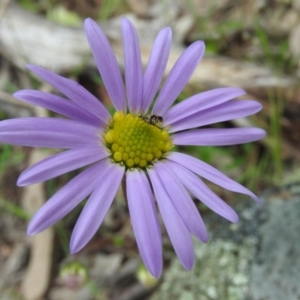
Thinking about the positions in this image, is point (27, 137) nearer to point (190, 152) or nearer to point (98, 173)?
point (98, 173)

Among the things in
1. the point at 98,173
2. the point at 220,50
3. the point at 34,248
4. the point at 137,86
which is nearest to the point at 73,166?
the point at 98,173

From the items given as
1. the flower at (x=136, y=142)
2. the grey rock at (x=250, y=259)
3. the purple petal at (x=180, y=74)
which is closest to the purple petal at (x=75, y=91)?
the flower at (x=136, y=142)

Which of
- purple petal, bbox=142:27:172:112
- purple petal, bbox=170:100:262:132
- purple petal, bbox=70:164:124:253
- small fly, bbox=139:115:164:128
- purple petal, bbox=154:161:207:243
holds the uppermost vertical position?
purple petal, bbox=142:27:172:112

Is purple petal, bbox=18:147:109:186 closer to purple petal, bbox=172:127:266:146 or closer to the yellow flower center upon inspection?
the yellow flower center

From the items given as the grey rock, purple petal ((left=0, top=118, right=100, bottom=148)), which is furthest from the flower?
the grey rock

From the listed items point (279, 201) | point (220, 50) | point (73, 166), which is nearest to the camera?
point (73, 166)

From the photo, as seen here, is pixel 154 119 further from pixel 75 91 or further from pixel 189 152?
pixel 189 152

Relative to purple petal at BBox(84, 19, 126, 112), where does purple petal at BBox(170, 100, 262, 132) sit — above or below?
below

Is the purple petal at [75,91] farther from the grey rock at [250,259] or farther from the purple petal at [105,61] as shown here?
the grey rock at [250,259]
